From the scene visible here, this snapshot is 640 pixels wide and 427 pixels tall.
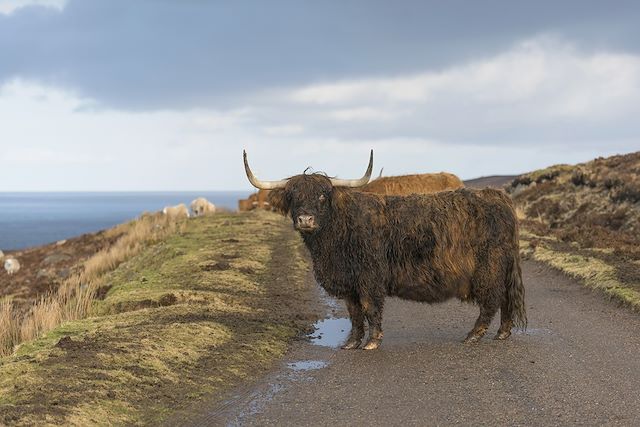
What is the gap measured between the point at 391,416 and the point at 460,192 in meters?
3.85

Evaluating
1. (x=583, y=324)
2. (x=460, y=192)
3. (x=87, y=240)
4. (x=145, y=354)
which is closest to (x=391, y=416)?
(x=145, y=354)

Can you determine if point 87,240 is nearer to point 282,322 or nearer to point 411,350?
point 282,322

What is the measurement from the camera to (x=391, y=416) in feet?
17.8

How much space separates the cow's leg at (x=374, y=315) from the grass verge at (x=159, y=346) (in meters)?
1.10

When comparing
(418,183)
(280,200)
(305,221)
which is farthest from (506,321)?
(418,183)

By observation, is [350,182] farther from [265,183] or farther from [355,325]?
[355,325]

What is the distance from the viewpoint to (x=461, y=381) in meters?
6.38

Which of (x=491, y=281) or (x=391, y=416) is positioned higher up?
(x=491, y=281)

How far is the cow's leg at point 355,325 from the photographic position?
26.0 ft

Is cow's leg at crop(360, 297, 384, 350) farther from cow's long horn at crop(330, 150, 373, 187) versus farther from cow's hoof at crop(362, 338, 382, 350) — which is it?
cow's long horn at crop(330, 150, 373, 187)

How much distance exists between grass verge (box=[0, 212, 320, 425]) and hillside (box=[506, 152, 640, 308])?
5.66 metres

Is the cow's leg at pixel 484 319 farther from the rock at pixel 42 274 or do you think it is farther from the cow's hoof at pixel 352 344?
the rock at pixel 42 274

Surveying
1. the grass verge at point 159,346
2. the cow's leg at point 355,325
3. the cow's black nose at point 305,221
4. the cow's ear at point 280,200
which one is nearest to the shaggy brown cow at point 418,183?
the grass verge at point 159,346

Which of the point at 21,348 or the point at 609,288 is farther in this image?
the point at 609,288
